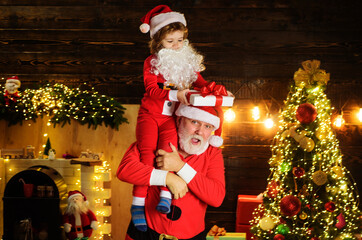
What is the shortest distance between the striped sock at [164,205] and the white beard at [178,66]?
1.89ft

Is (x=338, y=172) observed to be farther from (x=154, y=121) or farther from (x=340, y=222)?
(x=154, y=121)

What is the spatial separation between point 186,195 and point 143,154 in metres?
0.28

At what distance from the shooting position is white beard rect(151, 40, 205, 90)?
84.3 inches

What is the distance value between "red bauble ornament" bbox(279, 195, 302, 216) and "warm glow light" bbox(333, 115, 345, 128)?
1.61 meters

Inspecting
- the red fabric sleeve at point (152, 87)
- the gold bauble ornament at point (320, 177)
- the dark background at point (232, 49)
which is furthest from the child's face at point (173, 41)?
the dark background at point (232, 49)

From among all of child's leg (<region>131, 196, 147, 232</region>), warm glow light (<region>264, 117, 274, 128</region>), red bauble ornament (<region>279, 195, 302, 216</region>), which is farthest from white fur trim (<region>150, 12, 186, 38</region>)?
warm glow light (<region>264, 117, 274, 128</region>)

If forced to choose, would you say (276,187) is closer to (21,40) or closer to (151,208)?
(151,208)

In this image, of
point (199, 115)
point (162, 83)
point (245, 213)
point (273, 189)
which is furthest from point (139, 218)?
point (245, 213)

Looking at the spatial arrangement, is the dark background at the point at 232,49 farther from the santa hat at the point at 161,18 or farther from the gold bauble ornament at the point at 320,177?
the santa hat at the point at 161,18

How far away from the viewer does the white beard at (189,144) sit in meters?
2.01

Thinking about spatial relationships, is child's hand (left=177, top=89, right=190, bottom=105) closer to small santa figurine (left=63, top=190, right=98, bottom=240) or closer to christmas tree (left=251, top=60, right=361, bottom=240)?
christmas tree (left=251, top=60, right=361, bottom=240)

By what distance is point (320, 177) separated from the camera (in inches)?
135

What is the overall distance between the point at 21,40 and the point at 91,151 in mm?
1658

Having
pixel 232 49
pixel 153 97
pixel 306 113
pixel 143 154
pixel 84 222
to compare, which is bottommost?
pixel 84 222
